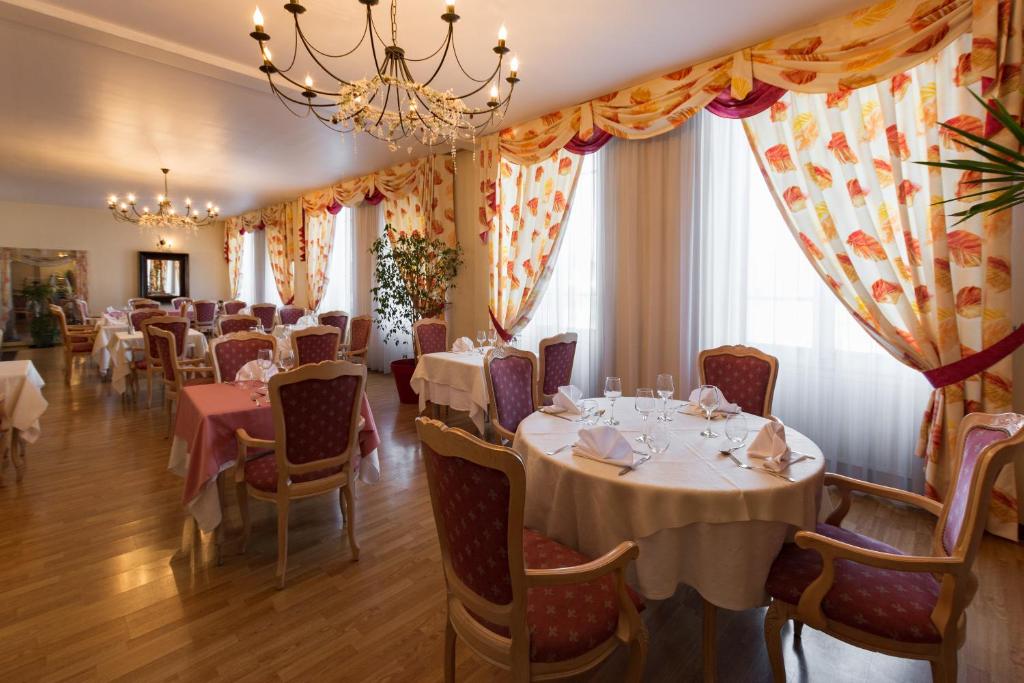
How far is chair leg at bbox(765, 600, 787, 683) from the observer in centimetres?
163

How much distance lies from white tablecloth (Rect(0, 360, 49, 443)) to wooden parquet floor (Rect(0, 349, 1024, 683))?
0.44 m

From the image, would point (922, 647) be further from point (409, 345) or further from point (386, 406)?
point (409, 345)

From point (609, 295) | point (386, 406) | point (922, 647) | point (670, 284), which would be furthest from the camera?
point (386, 406)

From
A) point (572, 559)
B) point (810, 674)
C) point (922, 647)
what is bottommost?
point (810, 674)

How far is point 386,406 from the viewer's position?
5984mm

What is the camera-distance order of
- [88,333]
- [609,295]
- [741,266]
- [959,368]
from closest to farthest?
[959,368] < [741,266] < [609,295] < [88,333]

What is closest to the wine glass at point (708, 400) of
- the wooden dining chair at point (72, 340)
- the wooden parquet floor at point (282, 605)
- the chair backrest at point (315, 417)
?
the wooden parquet floor at point (282, 605)

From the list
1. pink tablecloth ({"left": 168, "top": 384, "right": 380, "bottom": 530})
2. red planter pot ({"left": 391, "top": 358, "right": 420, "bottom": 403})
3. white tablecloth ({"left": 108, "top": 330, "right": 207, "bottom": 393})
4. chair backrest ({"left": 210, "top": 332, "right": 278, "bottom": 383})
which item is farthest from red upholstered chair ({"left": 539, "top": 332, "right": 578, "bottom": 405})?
white tablecloth ({"left": 108, "top": 330, "right": 207, "bottom": 393})

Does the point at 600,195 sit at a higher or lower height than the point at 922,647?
higher

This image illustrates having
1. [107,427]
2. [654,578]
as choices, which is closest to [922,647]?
[654,578]

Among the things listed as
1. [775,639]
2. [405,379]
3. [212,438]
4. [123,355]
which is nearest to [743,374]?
[775,639]

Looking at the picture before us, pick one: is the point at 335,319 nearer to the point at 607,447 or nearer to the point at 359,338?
the point at 359,338

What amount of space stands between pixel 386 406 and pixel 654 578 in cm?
471

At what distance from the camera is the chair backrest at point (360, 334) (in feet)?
21.8
